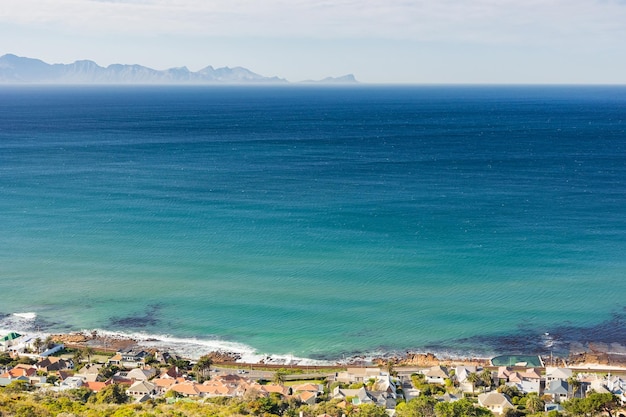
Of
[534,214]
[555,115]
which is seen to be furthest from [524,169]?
[555,115]

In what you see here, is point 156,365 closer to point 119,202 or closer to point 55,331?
point 55,331

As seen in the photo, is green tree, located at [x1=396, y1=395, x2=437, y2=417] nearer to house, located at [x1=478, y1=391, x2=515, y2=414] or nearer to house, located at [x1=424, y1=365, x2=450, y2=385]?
house, located at [x1=478, y1=391, x2=515, y2=414]

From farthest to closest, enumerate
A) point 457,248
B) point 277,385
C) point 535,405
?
point 457,248, point 277,385, point 535,405

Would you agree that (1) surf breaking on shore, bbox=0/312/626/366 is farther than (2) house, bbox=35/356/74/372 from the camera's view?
Yes

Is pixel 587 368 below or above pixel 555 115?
below

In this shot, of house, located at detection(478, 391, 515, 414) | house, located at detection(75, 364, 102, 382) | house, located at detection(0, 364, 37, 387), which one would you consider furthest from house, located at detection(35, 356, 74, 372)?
house, located at detection(478, 391, 515, 414)

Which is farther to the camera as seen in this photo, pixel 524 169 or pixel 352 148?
pixel 352 148
